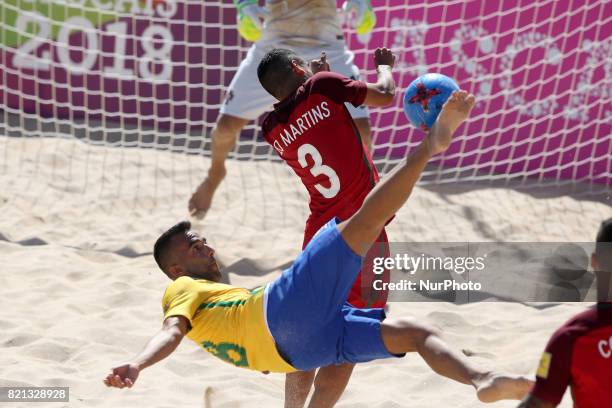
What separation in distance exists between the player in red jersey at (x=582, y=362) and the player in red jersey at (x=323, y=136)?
121 cm

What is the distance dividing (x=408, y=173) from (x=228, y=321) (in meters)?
0.79

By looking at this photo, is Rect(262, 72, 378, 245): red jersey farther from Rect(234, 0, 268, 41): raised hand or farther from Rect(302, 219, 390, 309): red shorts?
Rect(234, 0, 268, 41): raised hand

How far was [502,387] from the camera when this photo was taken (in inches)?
98.4

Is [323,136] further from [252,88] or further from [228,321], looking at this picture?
[252,88]

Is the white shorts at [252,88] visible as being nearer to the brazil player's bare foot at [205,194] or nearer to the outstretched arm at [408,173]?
the brazil player's bare foot at [205,194]

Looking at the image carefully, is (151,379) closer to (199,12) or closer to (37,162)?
(37,162)

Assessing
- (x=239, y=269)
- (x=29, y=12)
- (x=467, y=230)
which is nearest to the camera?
(x=239, y=269)

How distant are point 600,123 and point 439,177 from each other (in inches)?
50.3

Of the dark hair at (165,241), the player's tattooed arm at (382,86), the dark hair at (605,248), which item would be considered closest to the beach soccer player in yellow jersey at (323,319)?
the dark hair at (165,241)

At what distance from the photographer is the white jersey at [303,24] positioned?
5617mm

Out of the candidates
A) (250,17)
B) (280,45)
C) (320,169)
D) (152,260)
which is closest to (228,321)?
(320,169)

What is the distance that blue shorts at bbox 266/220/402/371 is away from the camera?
9.17 feet

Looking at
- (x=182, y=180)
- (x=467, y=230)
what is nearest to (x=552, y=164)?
(x=467, y=230)

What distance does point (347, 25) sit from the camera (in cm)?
772
